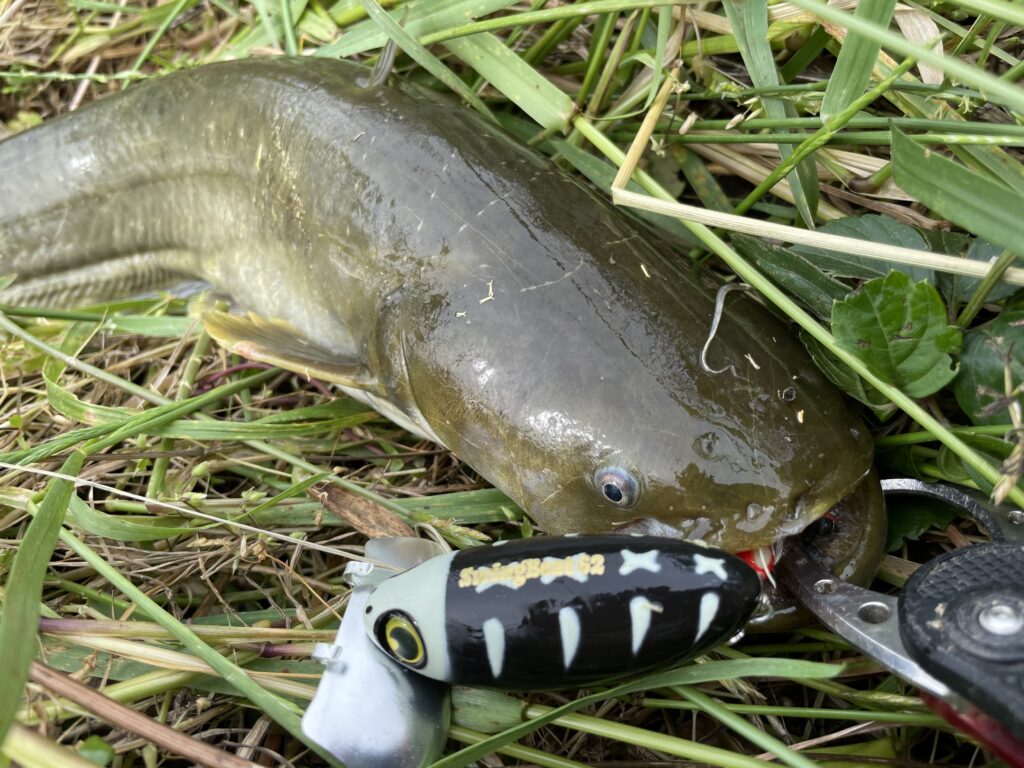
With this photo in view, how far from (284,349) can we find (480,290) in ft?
2.18

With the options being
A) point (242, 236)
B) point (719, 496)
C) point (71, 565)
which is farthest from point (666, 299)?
point (71, 565)

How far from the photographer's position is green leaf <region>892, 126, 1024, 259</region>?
5.16ft

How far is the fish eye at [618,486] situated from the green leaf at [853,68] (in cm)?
92

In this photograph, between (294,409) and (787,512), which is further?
(294,409)

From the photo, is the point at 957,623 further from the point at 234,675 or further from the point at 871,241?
the point at 234,675

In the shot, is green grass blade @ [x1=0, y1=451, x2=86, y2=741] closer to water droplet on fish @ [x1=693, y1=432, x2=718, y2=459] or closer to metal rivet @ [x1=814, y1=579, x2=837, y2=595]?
water droplet on fish @ [x1=693, y1=432, x2=718, y2=459]

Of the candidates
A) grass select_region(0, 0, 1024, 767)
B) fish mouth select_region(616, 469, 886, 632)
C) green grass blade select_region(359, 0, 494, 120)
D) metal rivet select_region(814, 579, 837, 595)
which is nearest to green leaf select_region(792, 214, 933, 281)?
grass select_region(0, 0, 1024, 767)

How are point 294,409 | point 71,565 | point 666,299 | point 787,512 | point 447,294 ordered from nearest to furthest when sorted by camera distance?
point 787,512
point 666,299
point 447,294
point 71,565
point 294,409

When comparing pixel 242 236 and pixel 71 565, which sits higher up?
pixel 242 236

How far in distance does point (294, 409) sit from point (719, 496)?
1.37 m

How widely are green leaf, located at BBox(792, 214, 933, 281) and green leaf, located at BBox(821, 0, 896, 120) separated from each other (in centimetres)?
25

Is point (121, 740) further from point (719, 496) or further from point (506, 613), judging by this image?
point (719, 496)

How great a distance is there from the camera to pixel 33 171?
116 inches

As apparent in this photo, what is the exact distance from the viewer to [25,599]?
163cm
